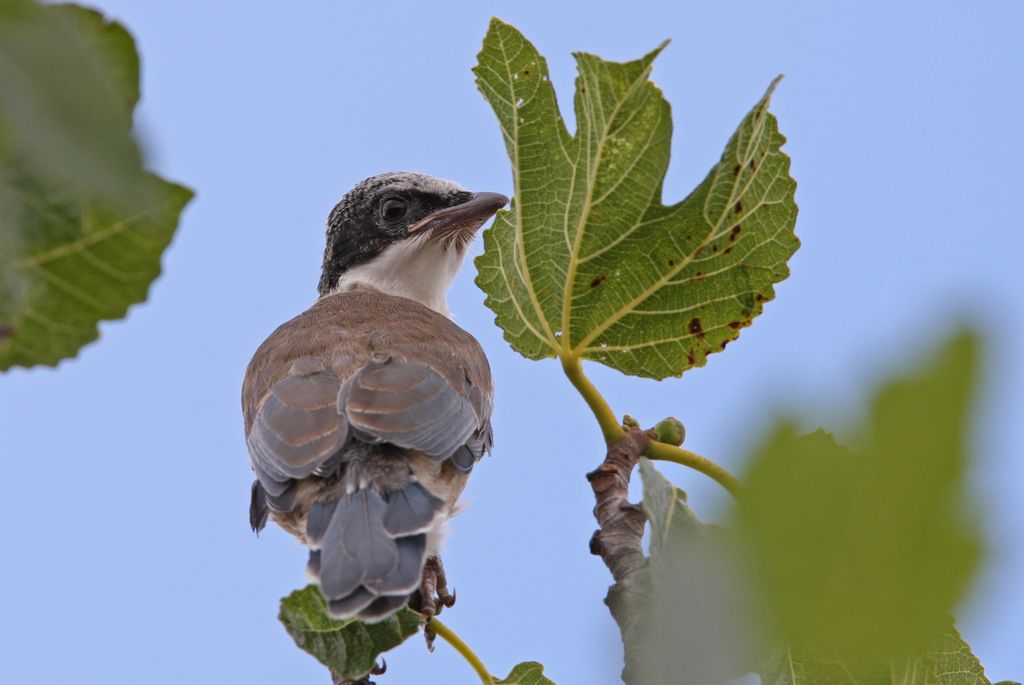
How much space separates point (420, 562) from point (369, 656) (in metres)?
0.47

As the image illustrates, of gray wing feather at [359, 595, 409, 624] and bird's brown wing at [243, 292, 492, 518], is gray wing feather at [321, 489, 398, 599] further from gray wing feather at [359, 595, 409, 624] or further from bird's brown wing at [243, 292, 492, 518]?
bird's brown wing at [243, 292, 492, 518]

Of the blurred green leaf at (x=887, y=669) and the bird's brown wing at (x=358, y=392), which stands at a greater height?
the bird's brown wing at (x=358, y=392)

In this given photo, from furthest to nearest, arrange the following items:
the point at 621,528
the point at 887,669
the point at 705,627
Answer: the point at 621,528, the point at 887,669, the point at 705,627

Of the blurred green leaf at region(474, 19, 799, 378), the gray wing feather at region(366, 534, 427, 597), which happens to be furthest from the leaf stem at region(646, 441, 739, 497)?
the gray wing feather at region(366, 534, 427, 597)

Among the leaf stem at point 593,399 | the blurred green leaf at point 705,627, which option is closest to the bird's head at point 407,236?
the leaf stem at point 593,399

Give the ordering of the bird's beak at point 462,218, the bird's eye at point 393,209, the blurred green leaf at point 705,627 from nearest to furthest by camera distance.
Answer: the blurred green leaf at point 705,627
the bird's beak at point 462,218
the bird's eye at point 393,209

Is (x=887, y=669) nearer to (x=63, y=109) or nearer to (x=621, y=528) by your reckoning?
(x=63, y=109)

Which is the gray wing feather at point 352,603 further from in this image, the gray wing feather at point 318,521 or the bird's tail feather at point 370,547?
the gray wing feather at point 318,521

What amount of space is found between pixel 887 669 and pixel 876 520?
36 cm

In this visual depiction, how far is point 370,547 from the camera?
3.60 metres

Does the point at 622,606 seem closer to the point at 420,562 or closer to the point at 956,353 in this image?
the point at 420,562

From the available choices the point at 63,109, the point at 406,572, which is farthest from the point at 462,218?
the point at 63,109

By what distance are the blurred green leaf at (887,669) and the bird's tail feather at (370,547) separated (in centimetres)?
146

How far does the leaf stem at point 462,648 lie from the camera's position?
134 inches
